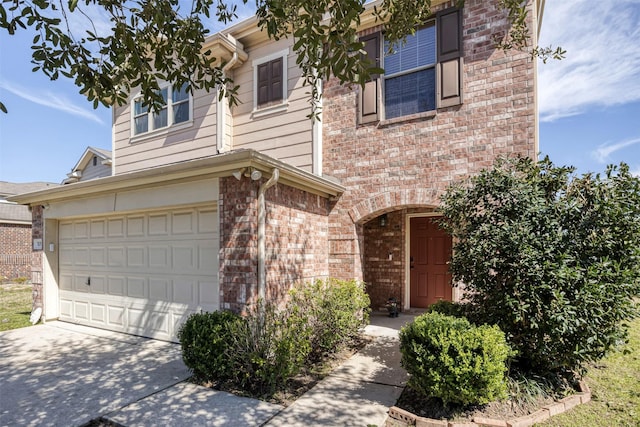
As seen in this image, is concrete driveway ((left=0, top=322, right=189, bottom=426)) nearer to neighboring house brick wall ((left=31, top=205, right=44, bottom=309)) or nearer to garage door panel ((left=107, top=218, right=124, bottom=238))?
neighboring house brick wall ((left=31, top=205, right=44, bottom=309))

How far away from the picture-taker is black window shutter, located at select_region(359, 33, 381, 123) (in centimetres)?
674

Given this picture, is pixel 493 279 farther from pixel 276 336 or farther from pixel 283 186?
pixel 283 186

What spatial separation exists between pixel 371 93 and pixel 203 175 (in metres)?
3.54

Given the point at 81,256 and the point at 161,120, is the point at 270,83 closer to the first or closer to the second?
the point at 161,120

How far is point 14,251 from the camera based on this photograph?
55.5 ft

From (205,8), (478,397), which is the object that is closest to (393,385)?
(478,397)

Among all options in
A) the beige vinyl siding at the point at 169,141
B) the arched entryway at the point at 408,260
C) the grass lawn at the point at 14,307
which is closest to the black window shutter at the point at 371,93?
the arched entryway at the point at 408,260

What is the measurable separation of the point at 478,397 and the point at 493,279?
4.24 feet

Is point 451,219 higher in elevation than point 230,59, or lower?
lower

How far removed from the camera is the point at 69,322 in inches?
306

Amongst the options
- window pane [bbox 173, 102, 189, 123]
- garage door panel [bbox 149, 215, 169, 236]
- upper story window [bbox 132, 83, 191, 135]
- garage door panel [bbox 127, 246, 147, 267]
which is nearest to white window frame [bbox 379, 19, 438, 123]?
garage door panel [bbox 149, 215, 169, 236]

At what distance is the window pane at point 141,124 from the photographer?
30.8 ft

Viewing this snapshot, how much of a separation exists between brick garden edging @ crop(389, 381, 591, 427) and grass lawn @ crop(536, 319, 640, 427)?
52 mm

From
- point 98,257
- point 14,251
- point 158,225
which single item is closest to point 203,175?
point 158,225
